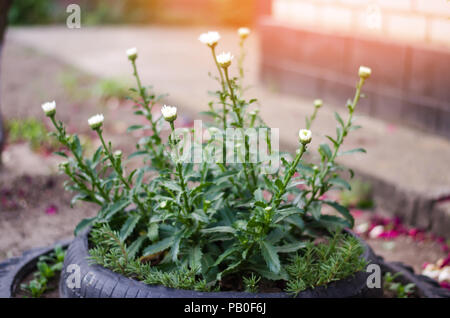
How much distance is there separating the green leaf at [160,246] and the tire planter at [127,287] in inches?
4.5

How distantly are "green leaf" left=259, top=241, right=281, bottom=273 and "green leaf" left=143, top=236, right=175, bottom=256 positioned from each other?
0.28 meters

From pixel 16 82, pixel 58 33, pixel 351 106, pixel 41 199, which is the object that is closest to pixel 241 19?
pixel 58 33


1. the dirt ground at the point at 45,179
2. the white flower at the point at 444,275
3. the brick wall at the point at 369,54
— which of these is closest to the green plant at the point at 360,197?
the dirt ground at the point at 45,179

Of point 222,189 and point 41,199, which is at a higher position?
point 222,189

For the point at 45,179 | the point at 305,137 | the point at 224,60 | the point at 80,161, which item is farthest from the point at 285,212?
the point at 45,179

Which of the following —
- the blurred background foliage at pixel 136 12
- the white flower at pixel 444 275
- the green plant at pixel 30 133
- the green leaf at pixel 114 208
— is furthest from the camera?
the blurred background foliage at pixel 136 12

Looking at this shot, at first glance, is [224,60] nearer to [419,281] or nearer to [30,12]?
[419,281]

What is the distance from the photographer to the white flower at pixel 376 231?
3174 mm

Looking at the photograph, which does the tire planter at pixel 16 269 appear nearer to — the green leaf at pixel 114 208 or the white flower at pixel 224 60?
the green leaf at pixel 114 208

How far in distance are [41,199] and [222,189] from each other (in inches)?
70.0

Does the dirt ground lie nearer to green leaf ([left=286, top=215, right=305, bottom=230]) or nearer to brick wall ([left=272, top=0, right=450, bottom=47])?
green leaf ([left=286, top=215, right=305, bottom=230])

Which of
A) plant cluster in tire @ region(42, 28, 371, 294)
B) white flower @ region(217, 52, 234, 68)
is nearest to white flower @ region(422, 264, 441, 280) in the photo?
plant cluster in tire @ region(42, 28, 371, 294)

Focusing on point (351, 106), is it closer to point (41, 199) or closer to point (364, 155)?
point (364, 155)
